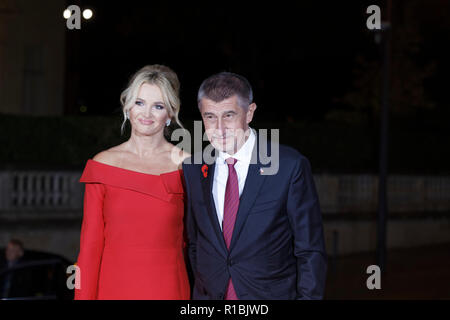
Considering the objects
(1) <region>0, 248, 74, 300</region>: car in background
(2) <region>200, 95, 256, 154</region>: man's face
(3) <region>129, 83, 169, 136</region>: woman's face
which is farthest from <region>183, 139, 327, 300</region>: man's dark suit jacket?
(1) <region>0, 248, 74, 300</region>: car in background

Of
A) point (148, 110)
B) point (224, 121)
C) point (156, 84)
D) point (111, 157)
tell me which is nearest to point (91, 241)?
point (111, 157)

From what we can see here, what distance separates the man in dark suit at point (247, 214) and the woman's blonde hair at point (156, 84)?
0.32 m

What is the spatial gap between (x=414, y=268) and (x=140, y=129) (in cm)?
1415

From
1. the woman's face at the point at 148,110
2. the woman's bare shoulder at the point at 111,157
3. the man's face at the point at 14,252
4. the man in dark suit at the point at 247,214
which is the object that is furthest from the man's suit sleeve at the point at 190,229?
the man's face at the point at 14,252

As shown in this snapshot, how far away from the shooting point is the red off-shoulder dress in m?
4.06

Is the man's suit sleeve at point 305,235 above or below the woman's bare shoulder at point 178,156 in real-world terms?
below

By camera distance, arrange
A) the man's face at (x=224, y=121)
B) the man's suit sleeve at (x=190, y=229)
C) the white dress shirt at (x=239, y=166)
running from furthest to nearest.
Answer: the man's suit sleeve at (x=190, y=229) → the white dress shirt at (x=239, y=166) → the man's face at (x=224, y=121)

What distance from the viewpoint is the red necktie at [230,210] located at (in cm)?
372

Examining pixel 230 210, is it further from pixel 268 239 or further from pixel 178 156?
pixel 178 156

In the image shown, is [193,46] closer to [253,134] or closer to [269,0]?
[269,0]

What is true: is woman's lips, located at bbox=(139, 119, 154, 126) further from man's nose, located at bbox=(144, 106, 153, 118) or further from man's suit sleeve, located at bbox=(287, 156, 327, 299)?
man's suit sleeve, located at bbox=(287, 156, 327, 299)

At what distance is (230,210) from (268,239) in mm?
231

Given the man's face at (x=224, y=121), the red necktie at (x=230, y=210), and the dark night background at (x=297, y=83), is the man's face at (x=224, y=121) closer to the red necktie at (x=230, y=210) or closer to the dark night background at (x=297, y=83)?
the red necktie at (x=230, y=210)

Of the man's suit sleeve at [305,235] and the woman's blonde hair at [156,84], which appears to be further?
the woman's blonde hair at [156,84]
